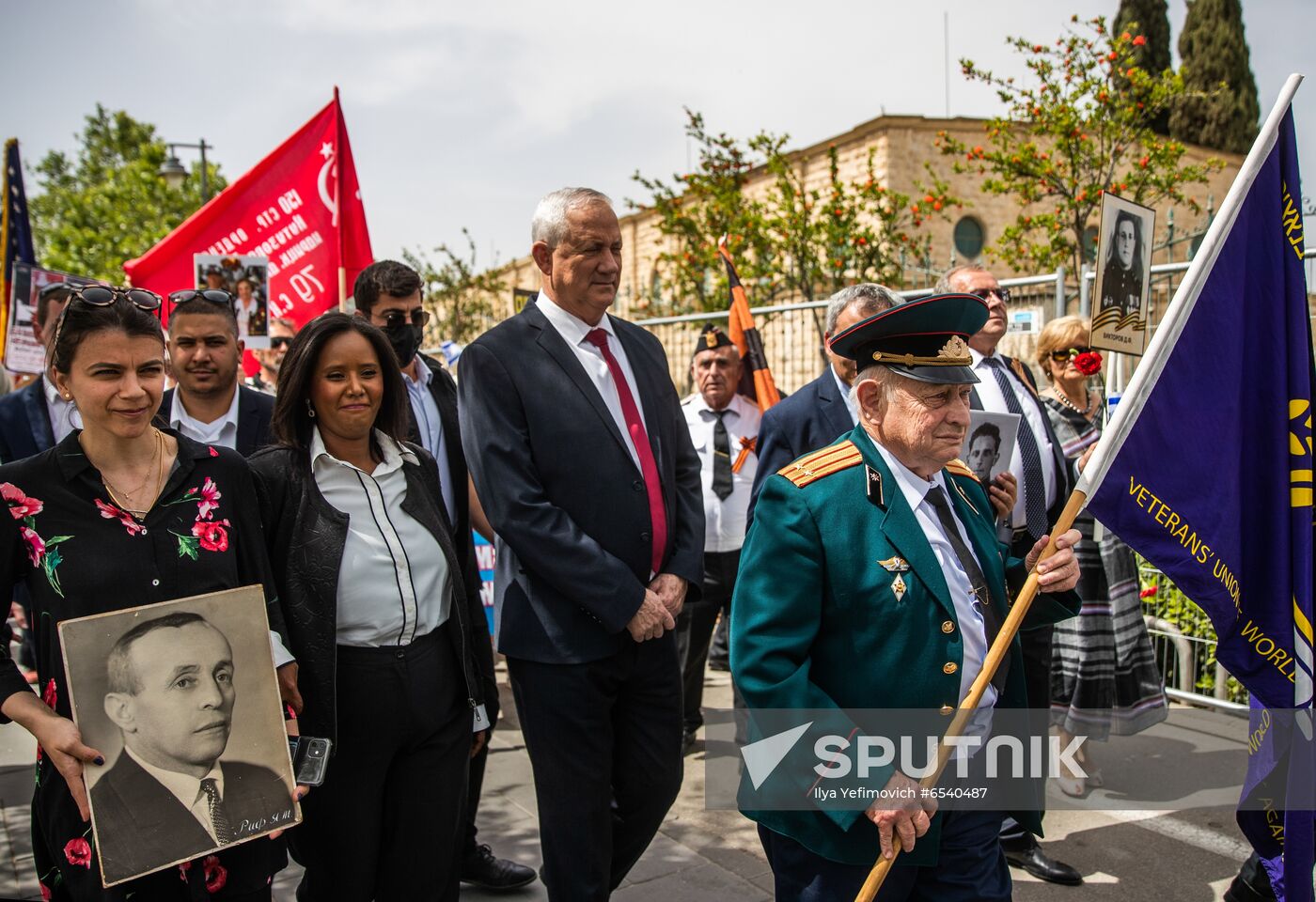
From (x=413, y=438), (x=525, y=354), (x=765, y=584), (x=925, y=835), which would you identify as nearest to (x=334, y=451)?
(x=525, y=354)

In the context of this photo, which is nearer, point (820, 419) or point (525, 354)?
point (525, 354)

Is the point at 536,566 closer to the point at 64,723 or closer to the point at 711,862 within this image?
the point at 64,723

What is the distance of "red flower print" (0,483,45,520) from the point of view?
7.40ft

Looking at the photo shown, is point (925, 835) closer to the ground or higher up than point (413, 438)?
closer to the ground

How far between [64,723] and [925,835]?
1906 mm

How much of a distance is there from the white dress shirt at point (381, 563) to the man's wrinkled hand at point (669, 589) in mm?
642

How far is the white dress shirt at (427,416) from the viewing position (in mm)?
3941

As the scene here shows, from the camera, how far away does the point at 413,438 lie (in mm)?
3859

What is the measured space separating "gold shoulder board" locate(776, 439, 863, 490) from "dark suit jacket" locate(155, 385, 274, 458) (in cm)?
206

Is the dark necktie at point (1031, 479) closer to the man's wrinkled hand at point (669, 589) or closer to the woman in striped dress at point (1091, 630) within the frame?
the woman in striped dress at point (1091, 630)

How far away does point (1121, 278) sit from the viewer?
426cm

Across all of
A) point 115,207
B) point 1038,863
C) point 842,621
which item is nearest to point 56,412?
point 842,621

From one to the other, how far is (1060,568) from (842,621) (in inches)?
21.2

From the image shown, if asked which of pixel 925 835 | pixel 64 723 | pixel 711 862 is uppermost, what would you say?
pixel 64 723
